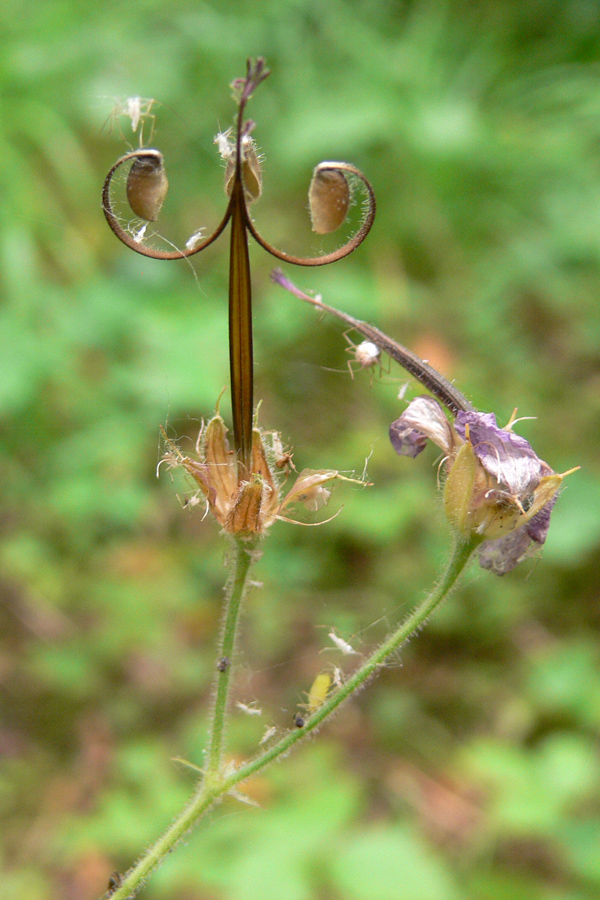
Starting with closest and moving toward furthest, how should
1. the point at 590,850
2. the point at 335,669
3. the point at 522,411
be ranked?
the point at 335,669 → the point at 590,850 → the point at 522,411

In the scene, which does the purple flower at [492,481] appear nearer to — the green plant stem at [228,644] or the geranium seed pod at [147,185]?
the green plant stem at [228,644]

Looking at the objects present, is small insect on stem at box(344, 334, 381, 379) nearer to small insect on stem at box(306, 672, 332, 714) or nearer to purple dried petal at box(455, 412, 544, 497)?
purple dried petal at box(455, 412, 544, 497)

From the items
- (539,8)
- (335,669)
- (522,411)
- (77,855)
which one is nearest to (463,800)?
(77,855)

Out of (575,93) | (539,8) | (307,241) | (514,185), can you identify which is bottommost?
(307,241)

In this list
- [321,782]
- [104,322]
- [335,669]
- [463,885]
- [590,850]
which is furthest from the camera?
[104,322]

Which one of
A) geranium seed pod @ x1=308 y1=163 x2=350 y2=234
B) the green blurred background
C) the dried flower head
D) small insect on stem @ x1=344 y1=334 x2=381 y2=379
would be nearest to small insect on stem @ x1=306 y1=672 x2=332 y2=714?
the dried flower head

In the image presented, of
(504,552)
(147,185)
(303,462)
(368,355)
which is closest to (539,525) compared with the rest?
(504,552)

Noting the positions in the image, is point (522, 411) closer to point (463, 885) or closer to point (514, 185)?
point (514, 185)
